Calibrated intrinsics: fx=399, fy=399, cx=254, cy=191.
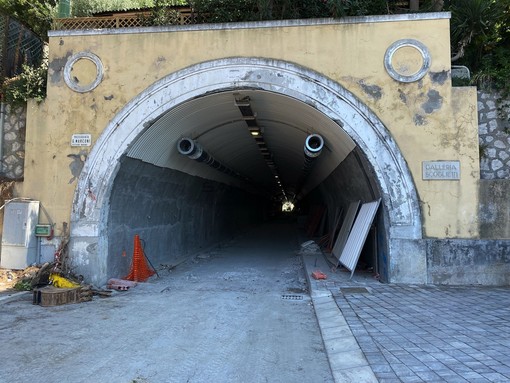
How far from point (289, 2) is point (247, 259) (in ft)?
25.2

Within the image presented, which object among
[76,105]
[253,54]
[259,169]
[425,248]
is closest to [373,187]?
[425,248]

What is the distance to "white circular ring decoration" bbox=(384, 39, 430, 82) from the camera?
7770mm

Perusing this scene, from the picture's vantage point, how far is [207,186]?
1445cm

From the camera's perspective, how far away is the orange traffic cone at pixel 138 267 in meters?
9.08

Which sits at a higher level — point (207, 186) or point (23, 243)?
point (207, 186)

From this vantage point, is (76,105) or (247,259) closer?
(76,105)

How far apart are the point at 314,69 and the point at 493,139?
3.96 m

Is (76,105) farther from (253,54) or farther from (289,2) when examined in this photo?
(289,2)

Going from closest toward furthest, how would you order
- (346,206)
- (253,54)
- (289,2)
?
(253,54)
(289,2)
(346,206)

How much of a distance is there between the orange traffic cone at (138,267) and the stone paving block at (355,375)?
6151 mm

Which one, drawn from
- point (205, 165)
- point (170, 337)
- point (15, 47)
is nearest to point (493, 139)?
point (170, 337)

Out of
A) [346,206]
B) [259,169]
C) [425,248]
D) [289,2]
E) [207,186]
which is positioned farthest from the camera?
[259,169]

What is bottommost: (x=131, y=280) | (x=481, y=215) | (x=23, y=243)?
(x=131, y=280)

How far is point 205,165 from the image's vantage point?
1283cm
